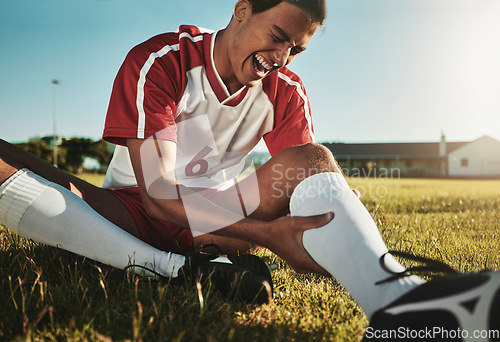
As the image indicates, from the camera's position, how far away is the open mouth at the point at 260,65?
2.23 m

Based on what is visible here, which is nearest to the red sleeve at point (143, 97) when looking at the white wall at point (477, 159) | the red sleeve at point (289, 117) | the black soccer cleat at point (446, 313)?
the red sleeve at point (289, 117)

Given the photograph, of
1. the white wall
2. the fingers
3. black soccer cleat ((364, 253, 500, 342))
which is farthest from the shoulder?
the white wall

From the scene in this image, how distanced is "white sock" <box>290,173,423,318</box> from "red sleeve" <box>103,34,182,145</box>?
819 mm

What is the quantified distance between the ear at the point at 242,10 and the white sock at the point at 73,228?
1397mm

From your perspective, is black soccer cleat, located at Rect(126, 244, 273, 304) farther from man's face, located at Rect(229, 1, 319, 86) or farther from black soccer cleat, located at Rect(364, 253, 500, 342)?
man's face, located at Rect(229, 1, 319, 86)

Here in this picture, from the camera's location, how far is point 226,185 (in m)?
2.46

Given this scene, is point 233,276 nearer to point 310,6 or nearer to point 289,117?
point 289,117

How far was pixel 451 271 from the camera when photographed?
1336 millimetres

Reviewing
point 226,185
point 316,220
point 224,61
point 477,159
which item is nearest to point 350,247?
point 316,220

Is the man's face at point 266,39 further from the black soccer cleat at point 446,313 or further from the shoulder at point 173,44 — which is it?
the black soccer cleat at point 446,313

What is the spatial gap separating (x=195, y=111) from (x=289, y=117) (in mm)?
626

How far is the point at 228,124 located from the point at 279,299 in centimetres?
121

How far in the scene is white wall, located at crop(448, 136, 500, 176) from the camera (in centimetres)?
4866

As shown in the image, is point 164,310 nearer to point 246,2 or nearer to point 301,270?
point 301,270
